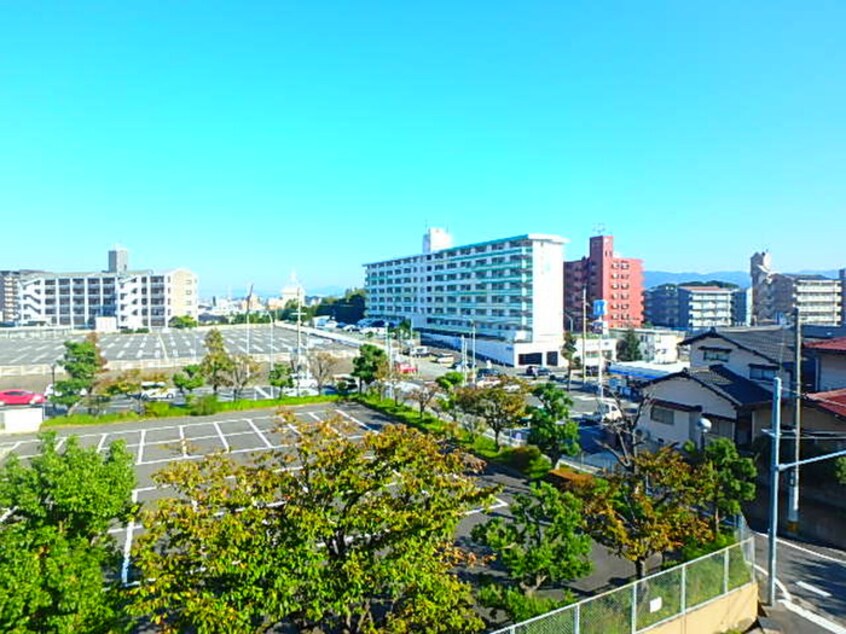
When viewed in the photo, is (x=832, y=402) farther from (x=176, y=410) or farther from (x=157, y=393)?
(x=157, y=393)

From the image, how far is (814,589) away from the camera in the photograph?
10883 mm

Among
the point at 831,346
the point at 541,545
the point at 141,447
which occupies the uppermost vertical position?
the point at 831,346

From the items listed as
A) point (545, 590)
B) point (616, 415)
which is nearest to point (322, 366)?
point (616, 415)

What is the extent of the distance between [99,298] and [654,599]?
274ft

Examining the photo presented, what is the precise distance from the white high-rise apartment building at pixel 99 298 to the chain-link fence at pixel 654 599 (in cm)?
Answer: 7844

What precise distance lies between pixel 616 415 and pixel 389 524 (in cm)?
2024

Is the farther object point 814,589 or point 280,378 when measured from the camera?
point 280,378

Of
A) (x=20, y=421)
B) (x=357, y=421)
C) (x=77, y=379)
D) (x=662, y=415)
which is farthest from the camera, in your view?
(x=77, y=379)

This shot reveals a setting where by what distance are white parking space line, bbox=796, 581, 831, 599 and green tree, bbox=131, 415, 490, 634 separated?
7.87 metres

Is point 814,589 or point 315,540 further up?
point 315,540

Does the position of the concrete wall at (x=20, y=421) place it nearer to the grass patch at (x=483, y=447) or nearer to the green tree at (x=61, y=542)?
the grass patch at (x=483, y=447)

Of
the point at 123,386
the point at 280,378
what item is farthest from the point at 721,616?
the point at 280,378

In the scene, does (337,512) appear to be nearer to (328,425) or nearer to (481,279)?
(328,425)

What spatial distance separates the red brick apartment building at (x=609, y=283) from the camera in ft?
221
